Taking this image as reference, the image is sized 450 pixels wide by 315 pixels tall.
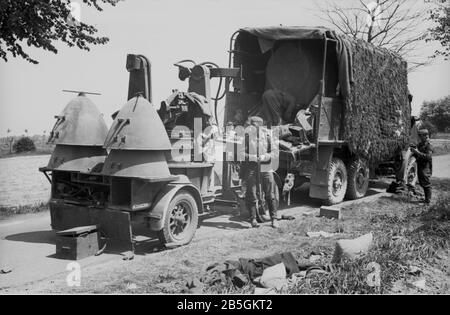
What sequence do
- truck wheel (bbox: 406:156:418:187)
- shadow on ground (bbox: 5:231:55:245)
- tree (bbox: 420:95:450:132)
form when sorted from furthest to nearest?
tree (bbox: 420:95:450:132) < truck wheel (bbox: 406:156:418:187) < shadow on ground (bbox: 5:231:55:245)

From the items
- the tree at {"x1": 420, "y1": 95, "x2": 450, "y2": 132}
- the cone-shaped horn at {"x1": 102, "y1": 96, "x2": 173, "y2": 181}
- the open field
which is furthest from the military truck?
the open field

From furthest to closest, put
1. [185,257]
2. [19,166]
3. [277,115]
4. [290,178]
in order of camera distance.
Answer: [19,166] → [277,115] → [290,178] → [185,257]

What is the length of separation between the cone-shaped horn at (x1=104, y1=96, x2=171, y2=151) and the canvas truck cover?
4.59 metres

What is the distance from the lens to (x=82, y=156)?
7.27 meters

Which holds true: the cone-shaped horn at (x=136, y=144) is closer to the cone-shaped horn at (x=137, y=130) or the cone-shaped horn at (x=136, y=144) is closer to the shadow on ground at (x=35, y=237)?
the cone-shaped horn at (x=137, y=130)

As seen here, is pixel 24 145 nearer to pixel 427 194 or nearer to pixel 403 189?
pixel 403 189

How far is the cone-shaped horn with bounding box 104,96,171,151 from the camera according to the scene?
642 cm

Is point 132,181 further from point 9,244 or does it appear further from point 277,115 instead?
point 277,115

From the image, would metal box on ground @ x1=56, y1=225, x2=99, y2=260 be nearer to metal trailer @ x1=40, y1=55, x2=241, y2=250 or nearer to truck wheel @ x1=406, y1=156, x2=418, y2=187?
metal trailer @ x1=40, y1=55, x2=241, y2=250

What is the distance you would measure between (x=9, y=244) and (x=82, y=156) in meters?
1.80

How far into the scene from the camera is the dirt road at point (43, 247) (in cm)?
567

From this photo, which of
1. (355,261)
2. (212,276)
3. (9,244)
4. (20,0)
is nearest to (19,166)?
(9,244)

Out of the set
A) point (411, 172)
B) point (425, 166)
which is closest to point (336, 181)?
point (425, 166)

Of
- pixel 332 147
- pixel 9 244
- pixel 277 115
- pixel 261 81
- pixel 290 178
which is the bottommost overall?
pixel 9 244
